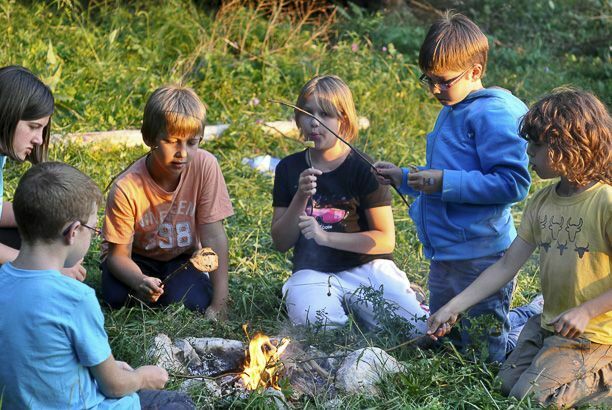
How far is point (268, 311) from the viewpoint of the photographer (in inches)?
194

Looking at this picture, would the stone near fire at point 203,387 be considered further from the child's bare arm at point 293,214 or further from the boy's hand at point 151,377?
the child's bare arm at point 293,214

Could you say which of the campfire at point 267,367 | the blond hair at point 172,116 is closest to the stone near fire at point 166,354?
the campfire at point 267,367

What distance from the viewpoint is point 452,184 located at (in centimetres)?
425

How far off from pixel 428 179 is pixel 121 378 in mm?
1850

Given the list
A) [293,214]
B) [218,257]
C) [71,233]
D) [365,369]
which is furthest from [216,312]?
[71,233]

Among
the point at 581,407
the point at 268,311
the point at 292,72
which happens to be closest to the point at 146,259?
the point at 268,311

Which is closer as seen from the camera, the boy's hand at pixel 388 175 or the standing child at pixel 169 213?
the boy's hand at pixel 388 175

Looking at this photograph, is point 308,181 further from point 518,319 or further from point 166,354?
point 518,319

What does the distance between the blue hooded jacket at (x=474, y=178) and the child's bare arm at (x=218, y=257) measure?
1.03 meters

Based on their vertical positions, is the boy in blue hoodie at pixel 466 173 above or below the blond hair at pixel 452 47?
below

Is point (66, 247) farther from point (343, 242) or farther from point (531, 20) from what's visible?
point (531, 20)

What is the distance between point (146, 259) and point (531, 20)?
800 cm

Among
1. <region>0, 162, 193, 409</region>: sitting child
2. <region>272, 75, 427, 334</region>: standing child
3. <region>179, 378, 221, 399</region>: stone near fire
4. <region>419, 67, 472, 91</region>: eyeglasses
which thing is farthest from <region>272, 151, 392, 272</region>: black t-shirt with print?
<region>0, 162, 193, 409</region>: sitting child

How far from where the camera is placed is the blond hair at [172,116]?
458cm
